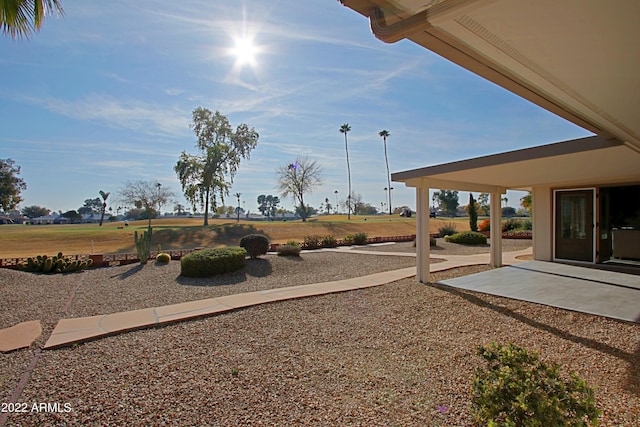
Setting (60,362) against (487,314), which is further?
(487,314)

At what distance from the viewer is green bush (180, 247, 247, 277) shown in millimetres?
8164

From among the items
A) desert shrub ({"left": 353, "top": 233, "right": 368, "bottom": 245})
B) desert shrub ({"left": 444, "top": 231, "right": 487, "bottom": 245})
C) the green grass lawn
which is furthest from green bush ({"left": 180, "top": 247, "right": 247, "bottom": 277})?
desert shrub ({"left": 444, "top": 231, "right": 487, "bottom": 245})

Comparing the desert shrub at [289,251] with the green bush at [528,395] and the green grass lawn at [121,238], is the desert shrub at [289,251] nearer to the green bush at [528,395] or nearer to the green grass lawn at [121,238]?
the green grass lawn at [121,238]

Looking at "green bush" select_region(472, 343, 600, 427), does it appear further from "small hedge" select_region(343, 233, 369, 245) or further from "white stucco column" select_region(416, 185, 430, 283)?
"small hedge" select_region(343, 233, 369, 245)

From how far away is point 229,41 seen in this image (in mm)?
5566

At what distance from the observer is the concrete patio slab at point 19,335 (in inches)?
149

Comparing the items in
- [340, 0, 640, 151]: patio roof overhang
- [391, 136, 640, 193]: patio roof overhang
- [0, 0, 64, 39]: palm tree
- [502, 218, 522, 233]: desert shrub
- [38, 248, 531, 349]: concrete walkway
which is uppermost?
[0, 0, 64, 39]: palm tree

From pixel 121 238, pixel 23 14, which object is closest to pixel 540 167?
pixel 23 14

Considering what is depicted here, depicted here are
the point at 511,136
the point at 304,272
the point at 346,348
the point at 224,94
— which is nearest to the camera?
the point at 346,348

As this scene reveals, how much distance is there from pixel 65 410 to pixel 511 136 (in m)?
14.9

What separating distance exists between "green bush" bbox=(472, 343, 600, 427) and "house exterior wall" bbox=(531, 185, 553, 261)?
9749 mm

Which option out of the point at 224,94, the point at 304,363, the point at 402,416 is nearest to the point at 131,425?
the point at 304,363

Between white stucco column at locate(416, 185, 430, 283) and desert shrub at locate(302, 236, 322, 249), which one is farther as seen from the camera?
desert shrub at locate(302, 236, 322, 249)

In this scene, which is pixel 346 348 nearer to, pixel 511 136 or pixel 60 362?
pixel 60 362
